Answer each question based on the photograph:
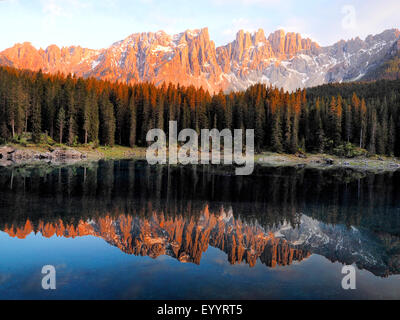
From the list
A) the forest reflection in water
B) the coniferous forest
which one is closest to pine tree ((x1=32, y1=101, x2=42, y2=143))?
the coniferous forest

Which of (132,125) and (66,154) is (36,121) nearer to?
(66,154)

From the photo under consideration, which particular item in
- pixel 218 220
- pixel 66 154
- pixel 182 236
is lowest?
pixel 182 236

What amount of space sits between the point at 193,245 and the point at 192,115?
79830 mm

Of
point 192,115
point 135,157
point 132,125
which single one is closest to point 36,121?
point 135,157

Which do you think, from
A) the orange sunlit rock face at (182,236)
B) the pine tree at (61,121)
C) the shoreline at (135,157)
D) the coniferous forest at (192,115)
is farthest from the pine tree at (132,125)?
the orange sunlit rock face at (182,236)

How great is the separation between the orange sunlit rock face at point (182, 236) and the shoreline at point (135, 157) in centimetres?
4543

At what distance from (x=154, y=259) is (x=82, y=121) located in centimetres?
7188

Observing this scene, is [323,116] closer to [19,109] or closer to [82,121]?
[82,121]

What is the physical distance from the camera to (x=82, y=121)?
76938mm

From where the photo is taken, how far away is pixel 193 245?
14.3 meters

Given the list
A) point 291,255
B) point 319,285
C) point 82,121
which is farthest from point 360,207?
point 82,121

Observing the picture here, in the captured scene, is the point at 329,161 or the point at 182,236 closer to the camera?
the point at 182,236
